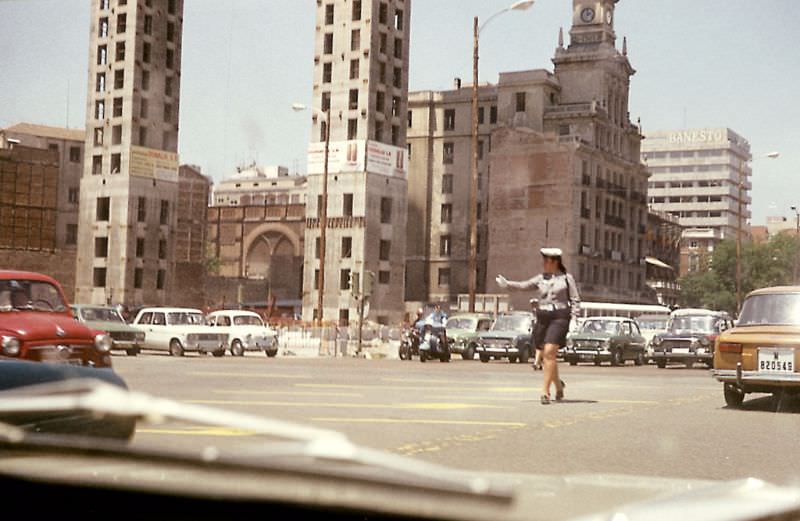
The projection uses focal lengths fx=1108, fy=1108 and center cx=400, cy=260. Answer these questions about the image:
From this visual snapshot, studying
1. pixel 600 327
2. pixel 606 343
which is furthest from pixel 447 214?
pixel 606 343

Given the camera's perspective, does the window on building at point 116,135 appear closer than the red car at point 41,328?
No

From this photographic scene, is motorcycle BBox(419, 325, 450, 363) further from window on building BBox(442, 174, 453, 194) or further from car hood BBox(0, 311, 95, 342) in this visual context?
window on building BBox(442, 174, 453, 194)

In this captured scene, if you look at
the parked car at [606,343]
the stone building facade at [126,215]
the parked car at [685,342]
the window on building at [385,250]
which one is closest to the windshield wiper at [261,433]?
the parked car at [685,342]

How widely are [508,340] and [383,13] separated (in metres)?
38.9

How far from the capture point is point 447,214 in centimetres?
7644

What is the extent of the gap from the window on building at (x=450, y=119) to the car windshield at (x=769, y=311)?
6661 cm

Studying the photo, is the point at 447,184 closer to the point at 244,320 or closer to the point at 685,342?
the point at 685,342

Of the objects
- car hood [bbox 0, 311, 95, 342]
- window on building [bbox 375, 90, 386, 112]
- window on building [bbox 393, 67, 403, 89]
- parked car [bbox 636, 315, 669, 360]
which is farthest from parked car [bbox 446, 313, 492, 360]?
window on building [bbox 393, 67, 403, 89]

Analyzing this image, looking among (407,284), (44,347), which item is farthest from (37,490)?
(407,284)

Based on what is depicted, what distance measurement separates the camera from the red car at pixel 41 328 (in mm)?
2410

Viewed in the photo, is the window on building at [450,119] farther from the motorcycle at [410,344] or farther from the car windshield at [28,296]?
the car windshield at [28,296]

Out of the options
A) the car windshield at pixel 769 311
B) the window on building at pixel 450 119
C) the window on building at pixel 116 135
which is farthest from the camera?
the window on building at pixel 450 119

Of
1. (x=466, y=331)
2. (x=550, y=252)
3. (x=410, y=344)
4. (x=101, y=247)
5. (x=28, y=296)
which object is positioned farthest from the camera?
(x=101, y=247)

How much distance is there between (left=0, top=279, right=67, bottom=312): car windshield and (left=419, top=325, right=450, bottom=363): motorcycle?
81.3ft
